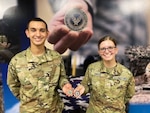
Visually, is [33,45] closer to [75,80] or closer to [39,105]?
[39,105]

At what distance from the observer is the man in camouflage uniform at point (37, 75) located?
88.3 inches

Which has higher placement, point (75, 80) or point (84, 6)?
point (84, 6)

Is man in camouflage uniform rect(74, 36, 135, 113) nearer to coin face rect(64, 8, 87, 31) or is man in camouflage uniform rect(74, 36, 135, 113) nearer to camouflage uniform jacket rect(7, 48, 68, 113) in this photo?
camouflage uniform jacket rect(7, 48, 68, 113)

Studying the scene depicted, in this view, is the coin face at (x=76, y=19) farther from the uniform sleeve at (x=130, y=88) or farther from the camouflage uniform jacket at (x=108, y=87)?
the uniform sleeve at (x=130, y=88)

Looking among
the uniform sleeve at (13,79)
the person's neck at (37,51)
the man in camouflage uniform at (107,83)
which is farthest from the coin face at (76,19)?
the uniform sleeve at (13,79)

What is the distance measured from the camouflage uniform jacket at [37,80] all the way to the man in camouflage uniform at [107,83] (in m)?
0.24

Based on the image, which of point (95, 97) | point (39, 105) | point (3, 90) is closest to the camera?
point (39, 105)

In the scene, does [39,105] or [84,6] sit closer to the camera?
[39,105]

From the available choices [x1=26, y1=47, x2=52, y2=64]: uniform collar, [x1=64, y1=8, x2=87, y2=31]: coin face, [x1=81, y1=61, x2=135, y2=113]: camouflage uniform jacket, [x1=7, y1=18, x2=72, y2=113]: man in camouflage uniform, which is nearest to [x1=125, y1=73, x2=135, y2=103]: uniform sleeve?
[x1=81, y1=61, x2=135, y2=113]: camouflage uniform jacket

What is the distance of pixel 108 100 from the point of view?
2346 mm

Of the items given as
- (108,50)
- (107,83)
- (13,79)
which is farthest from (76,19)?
(13,79)

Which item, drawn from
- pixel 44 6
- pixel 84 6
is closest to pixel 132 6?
pixel 84 6

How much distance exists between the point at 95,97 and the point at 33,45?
71cm

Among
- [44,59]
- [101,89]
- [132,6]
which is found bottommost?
[101,89]
